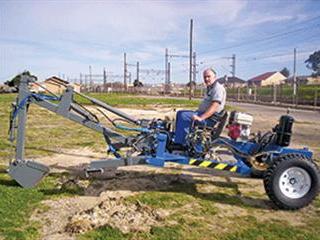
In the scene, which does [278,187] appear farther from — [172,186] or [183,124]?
[172,186]

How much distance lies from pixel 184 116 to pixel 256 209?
165 cm

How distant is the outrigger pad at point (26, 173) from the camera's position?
6109 millimetres

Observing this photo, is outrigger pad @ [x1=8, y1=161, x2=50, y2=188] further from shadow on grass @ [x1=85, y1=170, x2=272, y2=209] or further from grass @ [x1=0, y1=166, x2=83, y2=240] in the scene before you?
shadow on grass @ [x1=85, y1=170, x2=272, y2=209]

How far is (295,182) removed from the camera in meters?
5.68

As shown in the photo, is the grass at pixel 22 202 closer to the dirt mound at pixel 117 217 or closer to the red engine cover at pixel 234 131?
the dirt mound at pixel 117 217

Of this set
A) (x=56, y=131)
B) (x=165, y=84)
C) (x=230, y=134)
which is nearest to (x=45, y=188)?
(x=230, y=134)

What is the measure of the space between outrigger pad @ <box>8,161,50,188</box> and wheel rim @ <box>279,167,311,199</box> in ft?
11.3

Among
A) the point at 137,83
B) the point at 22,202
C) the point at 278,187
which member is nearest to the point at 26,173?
the point at 22,202

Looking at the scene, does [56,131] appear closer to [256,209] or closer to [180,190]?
[180,190]

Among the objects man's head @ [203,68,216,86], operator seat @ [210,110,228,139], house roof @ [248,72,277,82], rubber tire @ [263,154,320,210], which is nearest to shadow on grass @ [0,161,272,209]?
rubber tire @ [263,154,320,210]

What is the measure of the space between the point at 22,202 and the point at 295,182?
375 cm

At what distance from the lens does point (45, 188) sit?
6234 millimetres

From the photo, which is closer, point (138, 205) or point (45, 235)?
point (45, 235)

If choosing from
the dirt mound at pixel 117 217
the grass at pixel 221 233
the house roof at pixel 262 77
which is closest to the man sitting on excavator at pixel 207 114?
the dirt mound at pixel 117 217
